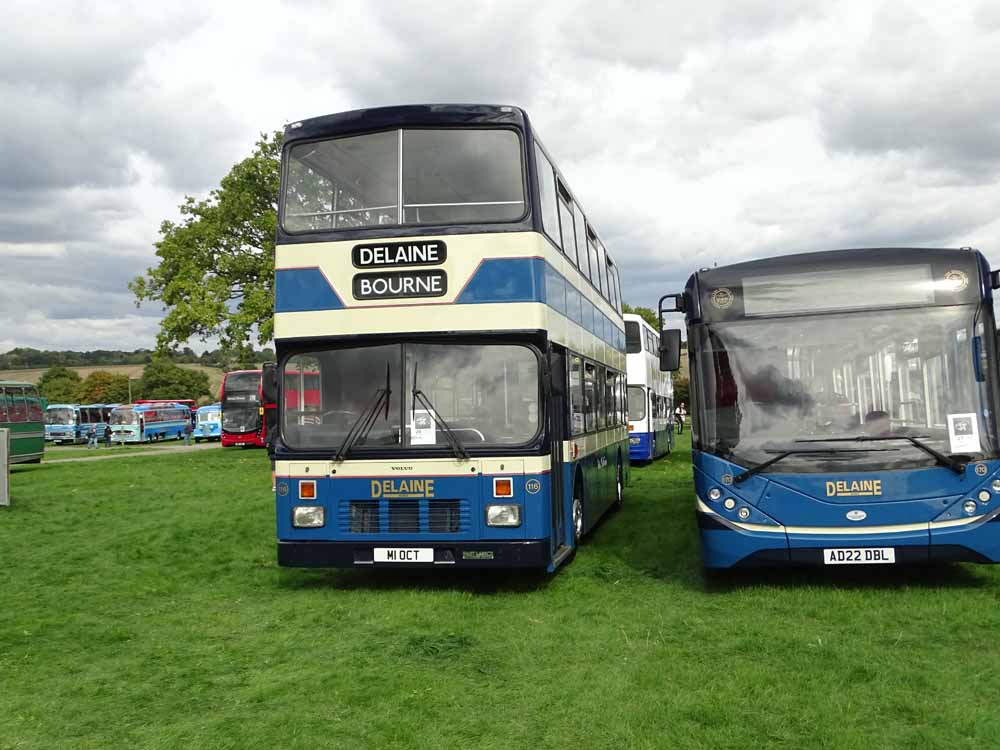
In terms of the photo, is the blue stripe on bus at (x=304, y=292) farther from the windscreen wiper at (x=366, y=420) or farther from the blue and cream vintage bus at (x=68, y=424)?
the blue and cream vintage bus at (x=68, y=424)

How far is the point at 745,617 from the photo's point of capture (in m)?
8.62

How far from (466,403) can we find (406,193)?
216 centimetres

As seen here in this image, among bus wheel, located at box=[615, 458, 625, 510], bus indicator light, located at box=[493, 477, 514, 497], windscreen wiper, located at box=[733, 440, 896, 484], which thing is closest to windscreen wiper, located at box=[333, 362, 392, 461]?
bus indicator light, located at box=[493, 477, 514, 497]

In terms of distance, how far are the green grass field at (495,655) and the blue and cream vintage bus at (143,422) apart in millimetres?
61101

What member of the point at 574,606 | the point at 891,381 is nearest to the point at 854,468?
the point at 891,381

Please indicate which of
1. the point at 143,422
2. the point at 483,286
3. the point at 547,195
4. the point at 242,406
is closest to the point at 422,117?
the point at 547,195


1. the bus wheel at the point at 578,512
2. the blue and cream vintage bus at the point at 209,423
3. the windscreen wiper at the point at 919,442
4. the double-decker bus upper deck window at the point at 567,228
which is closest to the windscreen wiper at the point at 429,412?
the bus wheel at the point at 578,512

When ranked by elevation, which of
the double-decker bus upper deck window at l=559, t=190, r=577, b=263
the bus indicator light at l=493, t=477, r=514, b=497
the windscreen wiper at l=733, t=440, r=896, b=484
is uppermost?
the double-decker bus upper deck window at l=559, t=190, r=577, b=263

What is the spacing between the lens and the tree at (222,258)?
133 ft

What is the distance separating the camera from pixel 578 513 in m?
12.4

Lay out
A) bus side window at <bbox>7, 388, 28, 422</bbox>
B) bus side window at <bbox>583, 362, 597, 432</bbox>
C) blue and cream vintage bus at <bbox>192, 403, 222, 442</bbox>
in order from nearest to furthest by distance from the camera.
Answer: bus side window at <bbox>583, 362, 597, 432</bbox>
bus side window at <bbox>7, 388, 28, 422</bbox>
blue and cream vintage bus at <bbox>192, 403, 222, 442</bbox>

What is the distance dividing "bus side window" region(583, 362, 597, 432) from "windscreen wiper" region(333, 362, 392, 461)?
385 cm

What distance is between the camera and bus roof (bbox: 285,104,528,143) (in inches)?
401

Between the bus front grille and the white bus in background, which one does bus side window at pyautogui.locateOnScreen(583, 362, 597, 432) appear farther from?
the white bus in background
